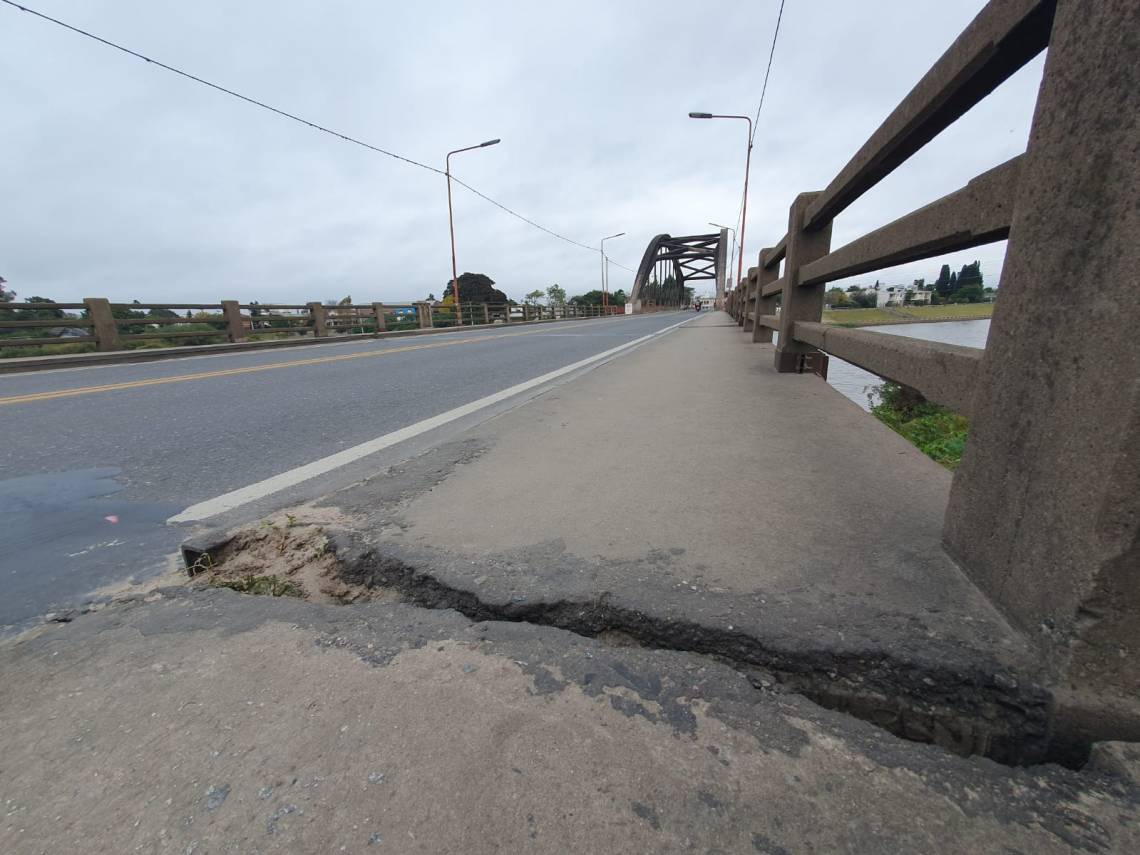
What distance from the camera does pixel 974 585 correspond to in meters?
1.08

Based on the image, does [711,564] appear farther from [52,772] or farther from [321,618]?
[52,772]

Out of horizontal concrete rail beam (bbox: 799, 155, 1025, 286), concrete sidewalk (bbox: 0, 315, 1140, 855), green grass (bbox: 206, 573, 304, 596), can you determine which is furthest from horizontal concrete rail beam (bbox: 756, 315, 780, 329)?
green grass (bbox: 206, 573, 304, 596)

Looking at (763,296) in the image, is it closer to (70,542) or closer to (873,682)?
(873,682)

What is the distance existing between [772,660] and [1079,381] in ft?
2.21

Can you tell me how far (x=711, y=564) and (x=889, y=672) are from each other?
1.37 ft

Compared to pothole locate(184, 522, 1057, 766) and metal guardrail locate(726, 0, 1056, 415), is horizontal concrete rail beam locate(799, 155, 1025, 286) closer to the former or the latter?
→ metal guardrail locate(726, 0, 1056, 415)

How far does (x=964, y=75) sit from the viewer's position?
4.07ft

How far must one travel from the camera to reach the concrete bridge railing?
72 cm

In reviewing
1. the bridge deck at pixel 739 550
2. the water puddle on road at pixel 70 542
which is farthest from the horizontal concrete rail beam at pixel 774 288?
the water puddle on road at pixel 70 542

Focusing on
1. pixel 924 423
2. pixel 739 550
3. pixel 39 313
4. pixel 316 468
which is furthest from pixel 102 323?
pixel 924 423

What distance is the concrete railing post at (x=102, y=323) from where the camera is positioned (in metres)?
9.45

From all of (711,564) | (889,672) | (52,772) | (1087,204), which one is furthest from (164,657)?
(1087,204)

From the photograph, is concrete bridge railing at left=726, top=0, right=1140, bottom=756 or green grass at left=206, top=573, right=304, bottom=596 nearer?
concrete bridge railing at left=726, top=0, right=1140, bottom=756

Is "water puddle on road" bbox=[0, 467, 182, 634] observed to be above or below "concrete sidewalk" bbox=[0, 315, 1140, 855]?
below
